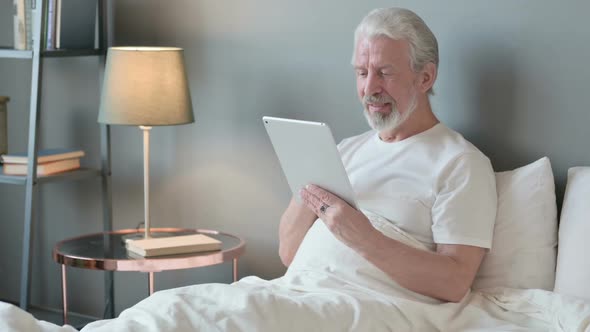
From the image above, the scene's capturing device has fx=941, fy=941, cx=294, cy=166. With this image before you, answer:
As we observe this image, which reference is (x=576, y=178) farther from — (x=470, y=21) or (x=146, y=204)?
(x=146, y=204)

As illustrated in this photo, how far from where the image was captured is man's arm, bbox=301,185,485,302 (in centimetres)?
218

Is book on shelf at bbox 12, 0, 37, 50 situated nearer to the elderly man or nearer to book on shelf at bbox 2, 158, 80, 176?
book on shelf at bbox 2, 158, 80, 176

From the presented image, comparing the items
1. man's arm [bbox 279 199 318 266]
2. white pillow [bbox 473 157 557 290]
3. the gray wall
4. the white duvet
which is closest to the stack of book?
the gray wall

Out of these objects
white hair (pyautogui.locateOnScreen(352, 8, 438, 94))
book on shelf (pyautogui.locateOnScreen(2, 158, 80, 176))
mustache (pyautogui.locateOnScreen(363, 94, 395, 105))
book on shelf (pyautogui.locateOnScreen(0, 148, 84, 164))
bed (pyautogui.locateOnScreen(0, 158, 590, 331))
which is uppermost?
white hair (pyautogui.locateOnScreen(352, 8, 438, 94))

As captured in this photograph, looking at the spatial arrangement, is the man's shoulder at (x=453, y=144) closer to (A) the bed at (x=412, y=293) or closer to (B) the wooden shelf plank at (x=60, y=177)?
(A) the bed at (x=412, y=293)

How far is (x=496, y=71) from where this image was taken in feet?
8.05

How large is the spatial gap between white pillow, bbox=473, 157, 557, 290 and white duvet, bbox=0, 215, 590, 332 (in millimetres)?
55

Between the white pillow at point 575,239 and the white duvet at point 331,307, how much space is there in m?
0.06

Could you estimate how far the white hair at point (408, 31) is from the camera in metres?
2.34

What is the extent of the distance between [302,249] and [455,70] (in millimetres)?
637

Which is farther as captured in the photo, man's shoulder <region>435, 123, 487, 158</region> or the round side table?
the round side table

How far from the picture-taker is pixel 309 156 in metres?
2.22

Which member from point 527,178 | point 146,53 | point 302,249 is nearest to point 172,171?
point 146,53

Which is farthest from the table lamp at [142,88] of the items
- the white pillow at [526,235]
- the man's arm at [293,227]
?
the white pillow at [526,235]
